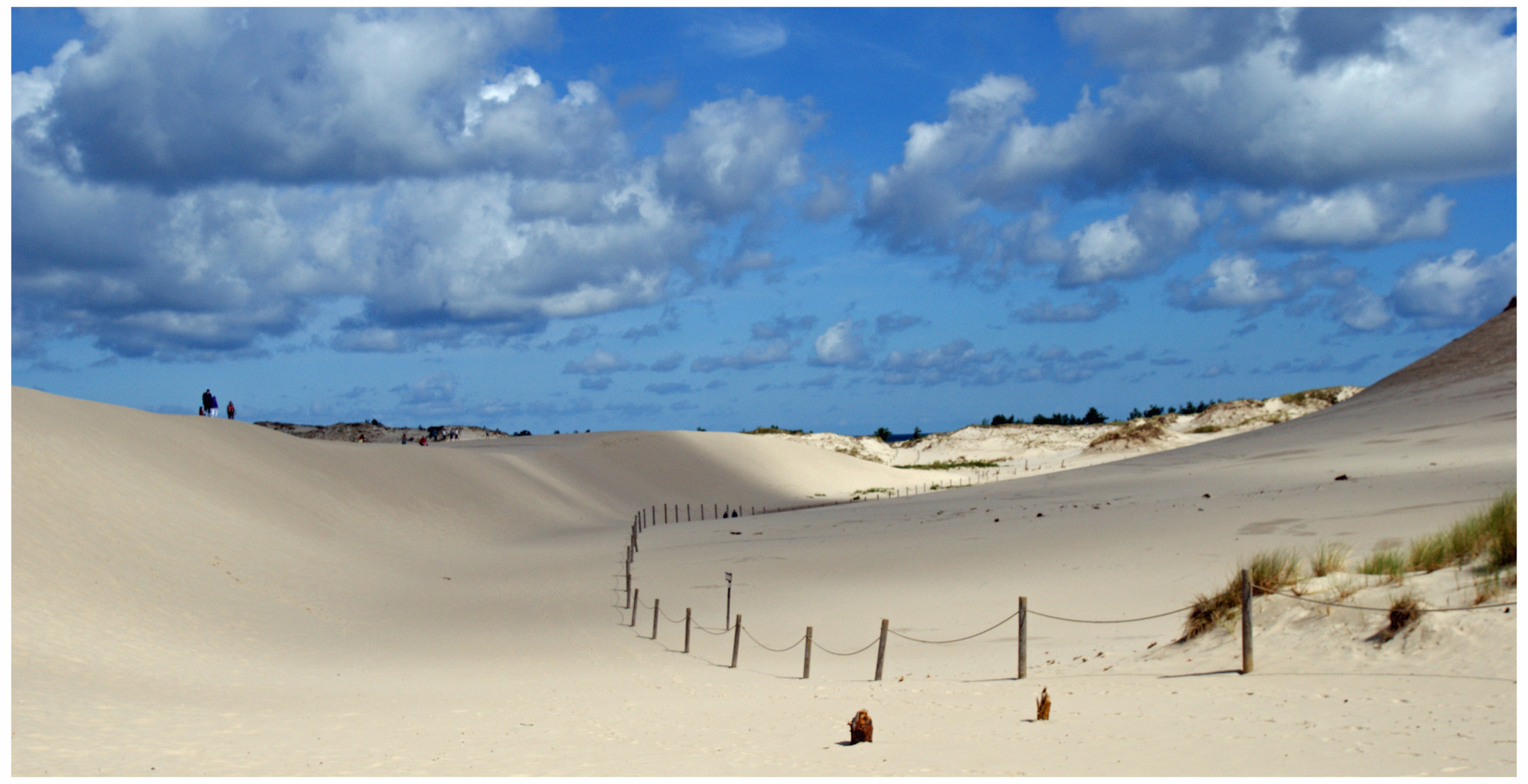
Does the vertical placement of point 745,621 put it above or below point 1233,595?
below

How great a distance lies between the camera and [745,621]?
16.5 m

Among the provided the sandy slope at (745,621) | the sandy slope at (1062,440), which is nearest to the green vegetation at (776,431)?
the sandy slope at (1062,440)

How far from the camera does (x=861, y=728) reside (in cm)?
817

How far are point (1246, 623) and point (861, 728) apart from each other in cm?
383

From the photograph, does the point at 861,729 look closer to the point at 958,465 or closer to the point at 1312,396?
the point at 958,465

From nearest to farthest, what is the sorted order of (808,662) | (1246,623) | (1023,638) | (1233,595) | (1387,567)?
(1246,623) → (1023,638) → (1233,595) → (1387,567) → (808,662)

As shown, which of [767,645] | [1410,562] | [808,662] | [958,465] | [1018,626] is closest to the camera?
[1410,562]

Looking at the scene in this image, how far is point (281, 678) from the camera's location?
1323 cm

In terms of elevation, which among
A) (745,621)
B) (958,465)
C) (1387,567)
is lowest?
(745,621)

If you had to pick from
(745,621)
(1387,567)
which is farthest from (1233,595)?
(745,621)

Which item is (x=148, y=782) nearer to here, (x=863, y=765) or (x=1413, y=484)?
(x=863, y=765)

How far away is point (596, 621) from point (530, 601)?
96.2 inches

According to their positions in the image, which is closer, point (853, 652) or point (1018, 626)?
point (1018, 626)

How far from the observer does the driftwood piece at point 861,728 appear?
321 inches
